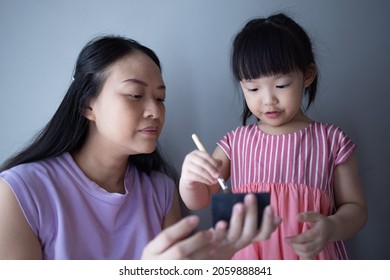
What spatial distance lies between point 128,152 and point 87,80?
0.78ft

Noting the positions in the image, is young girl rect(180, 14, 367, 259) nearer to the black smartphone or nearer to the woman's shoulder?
the black smartphone

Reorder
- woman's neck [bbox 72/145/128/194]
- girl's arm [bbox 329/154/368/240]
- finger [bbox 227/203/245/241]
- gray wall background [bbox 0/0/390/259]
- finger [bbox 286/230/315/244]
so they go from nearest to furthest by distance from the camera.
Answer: finger [bbox 227/203/245/241] < finger [bbox 286/230/315/244] < girl's arm [bbox 329/154/368/240] < woman's neck [bbox 72/145/128/194] < gray wall background [bbox 0/0/390/259]

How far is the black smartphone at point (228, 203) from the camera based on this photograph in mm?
675

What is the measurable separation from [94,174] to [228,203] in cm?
54

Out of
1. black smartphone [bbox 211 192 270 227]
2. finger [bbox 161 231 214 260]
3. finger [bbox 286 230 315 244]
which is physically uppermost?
black smartphone [bbox 211 192 270 227]

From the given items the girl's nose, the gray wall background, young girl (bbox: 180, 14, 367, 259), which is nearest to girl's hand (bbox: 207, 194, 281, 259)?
young girl (bbox: 180, 14, 367, 259)

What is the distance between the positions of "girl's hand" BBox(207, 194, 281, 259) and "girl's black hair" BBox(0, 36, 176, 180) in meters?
0.56

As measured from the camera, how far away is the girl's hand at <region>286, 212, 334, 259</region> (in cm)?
78

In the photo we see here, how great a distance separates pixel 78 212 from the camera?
99 centimetres

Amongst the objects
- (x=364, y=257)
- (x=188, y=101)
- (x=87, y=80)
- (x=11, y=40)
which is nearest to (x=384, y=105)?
(x=364, y=257)

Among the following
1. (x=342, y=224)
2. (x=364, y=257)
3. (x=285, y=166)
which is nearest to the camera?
(x=342, y=224)

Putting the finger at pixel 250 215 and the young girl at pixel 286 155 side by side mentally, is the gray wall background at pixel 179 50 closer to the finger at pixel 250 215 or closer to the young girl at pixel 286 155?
the young girl at pixel 286 155

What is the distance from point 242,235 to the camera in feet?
2.22

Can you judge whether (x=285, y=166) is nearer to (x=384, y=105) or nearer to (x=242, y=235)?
(x=242, y=235)
